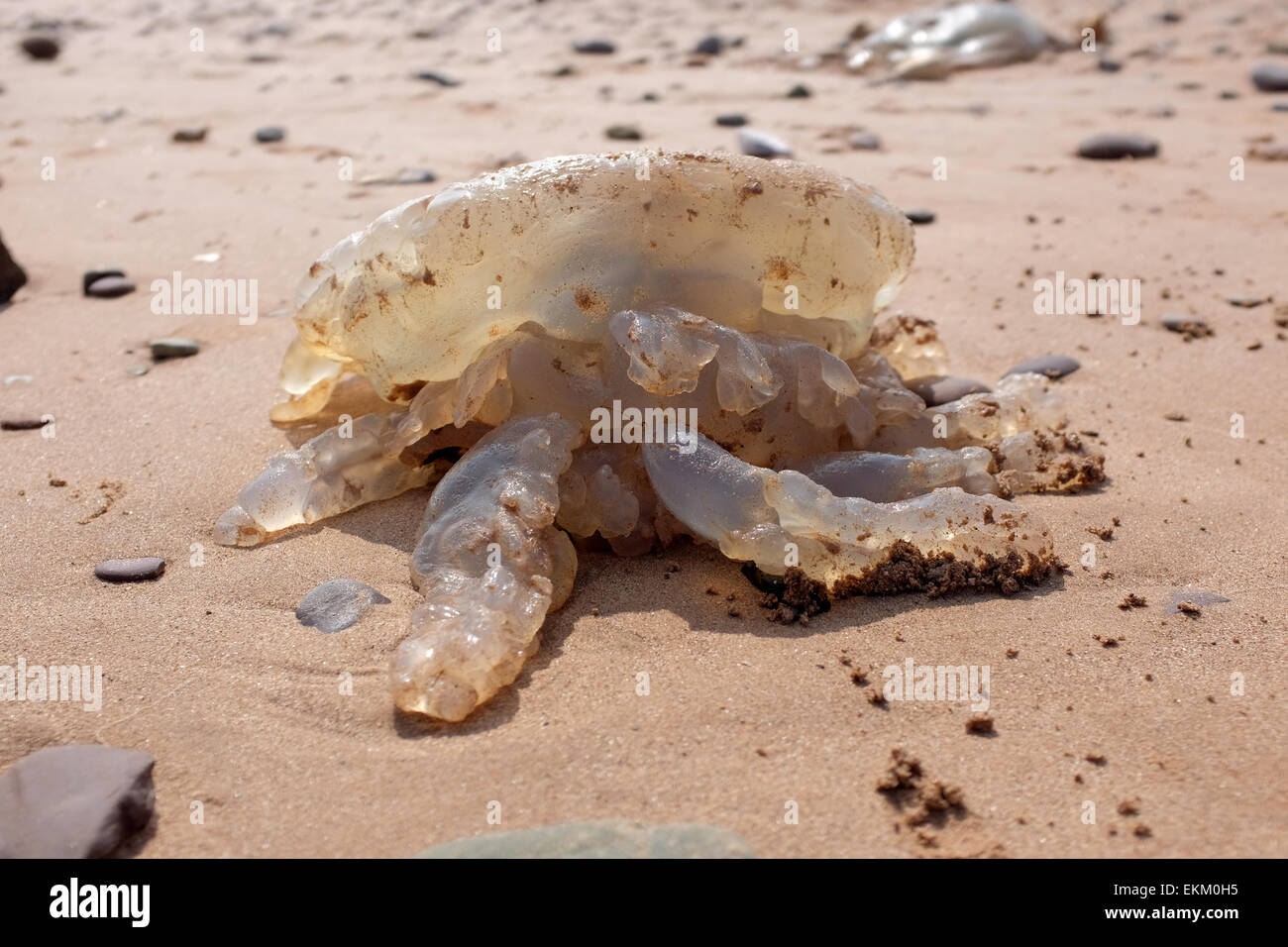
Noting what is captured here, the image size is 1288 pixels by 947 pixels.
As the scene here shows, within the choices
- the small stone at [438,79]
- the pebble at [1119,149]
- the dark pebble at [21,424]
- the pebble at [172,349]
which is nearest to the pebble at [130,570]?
the dark pebble at [21,424]

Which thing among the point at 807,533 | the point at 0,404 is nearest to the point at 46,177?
the point at 0,404

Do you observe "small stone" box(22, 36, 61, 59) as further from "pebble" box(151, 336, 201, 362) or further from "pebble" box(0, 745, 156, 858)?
"pebble" box(0, 745, 156, 858)

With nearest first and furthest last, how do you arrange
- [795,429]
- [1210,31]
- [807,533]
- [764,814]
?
[764,814] < [807,533] < [795,429] < [1210,31]

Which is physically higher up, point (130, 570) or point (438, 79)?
point (438, 79)

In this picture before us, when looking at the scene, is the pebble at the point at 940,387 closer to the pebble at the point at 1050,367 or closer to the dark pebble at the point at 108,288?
the pebble at the point at 1050,367

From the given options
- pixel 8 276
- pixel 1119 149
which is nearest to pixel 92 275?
pixel 8 276

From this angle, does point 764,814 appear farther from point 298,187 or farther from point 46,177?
point 46,177

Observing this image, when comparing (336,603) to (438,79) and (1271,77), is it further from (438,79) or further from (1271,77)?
(1271,77)
